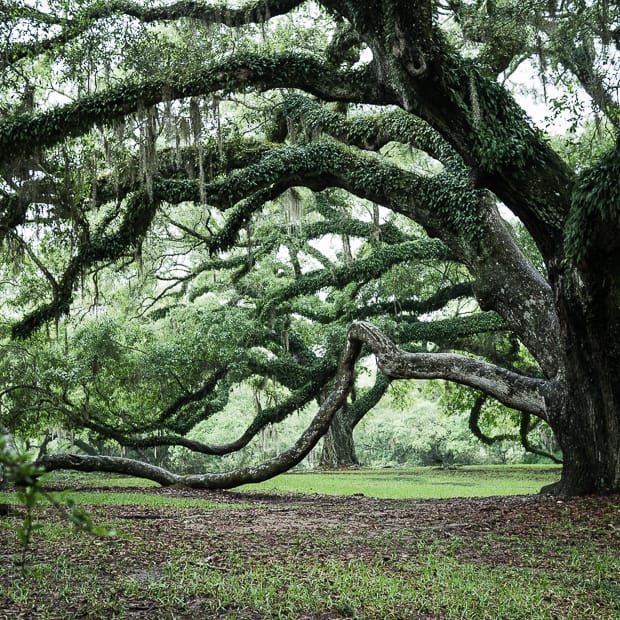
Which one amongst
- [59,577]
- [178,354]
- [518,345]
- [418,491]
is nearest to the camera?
[59,577]

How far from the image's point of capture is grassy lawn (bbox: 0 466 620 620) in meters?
3.71

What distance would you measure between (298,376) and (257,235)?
4750 mm

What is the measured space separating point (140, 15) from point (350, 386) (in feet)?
25.1

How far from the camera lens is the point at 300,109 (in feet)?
37.9

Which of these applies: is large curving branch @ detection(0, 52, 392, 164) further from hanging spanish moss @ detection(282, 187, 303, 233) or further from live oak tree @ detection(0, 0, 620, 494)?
hanging spanish moss @ detection(282, 187, 303, 233)

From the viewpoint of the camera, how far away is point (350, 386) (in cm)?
1166

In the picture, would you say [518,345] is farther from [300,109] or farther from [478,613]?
[478,613]

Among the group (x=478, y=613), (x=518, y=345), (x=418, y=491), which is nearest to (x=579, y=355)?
(x=478, y=613)

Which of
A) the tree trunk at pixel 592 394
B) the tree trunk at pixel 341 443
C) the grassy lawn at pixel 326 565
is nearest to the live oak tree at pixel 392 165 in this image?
the tree trunk at pixel 592 394

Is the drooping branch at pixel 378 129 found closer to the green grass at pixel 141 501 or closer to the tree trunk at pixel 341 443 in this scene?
the green grass at pixel 141 501

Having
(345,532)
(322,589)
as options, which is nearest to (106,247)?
(345,532)

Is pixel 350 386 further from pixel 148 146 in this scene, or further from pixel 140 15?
pixel 140 15

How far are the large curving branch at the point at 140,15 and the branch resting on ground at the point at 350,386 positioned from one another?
5476 mm

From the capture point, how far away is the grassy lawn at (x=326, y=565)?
371cm
